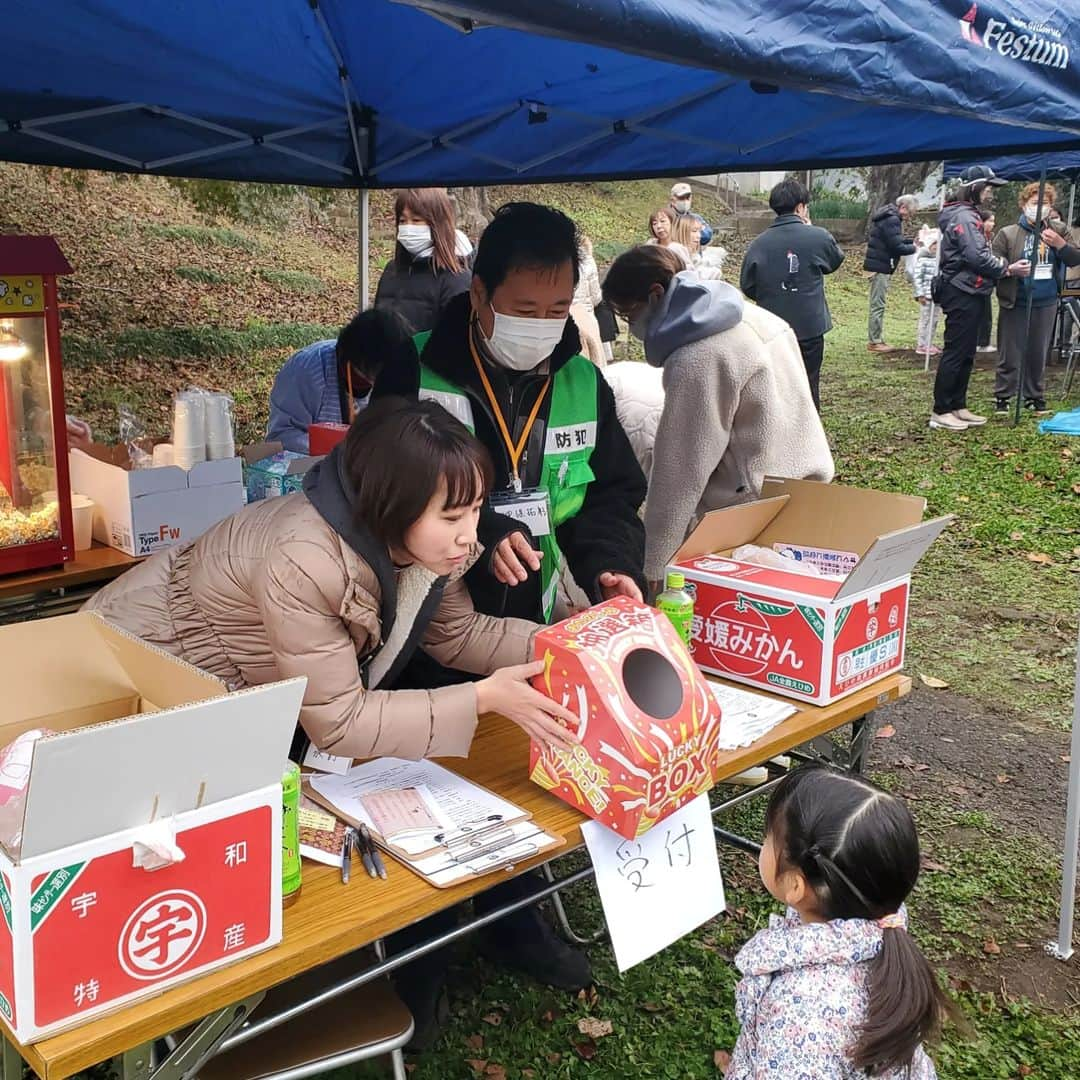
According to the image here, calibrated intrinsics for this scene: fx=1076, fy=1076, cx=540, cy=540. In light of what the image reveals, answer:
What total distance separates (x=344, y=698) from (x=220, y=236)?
10.6m

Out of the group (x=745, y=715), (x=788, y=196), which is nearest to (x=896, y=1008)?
(x=745, y=715)

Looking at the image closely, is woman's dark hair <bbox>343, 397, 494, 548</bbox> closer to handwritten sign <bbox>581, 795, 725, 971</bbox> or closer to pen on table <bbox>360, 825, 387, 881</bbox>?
pen on table <bbox>360, 825, 387, 881</bbox>

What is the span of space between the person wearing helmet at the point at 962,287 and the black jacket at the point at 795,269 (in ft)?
5.70

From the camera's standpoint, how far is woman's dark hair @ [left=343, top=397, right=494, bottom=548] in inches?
64.1

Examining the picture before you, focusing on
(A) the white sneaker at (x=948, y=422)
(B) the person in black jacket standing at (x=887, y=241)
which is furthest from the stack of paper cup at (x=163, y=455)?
(B) the person in black jacket standing at (x=887, y=241)

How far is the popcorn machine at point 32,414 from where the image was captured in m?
2.79

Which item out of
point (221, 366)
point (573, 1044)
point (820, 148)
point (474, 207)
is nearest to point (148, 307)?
point (221, 366)

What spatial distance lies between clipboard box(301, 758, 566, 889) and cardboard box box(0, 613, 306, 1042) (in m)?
0.27

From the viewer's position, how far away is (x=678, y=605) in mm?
2133

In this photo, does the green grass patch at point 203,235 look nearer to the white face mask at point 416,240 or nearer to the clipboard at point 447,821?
the white face mask at point 416,240

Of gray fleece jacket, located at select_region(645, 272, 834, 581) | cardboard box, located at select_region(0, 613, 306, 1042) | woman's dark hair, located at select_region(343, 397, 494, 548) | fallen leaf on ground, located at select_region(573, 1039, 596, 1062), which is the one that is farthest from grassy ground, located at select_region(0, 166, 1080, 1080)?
woman's dark hair, located at select_region(343, 397, 494, 548)

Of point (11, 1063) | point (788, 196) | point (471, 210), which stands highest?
point (471, 210)

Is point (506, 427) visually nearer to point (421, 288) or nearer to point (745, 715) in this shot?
point (745, 715)

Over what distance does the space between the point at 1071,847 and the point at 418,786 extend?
6.03 ft
